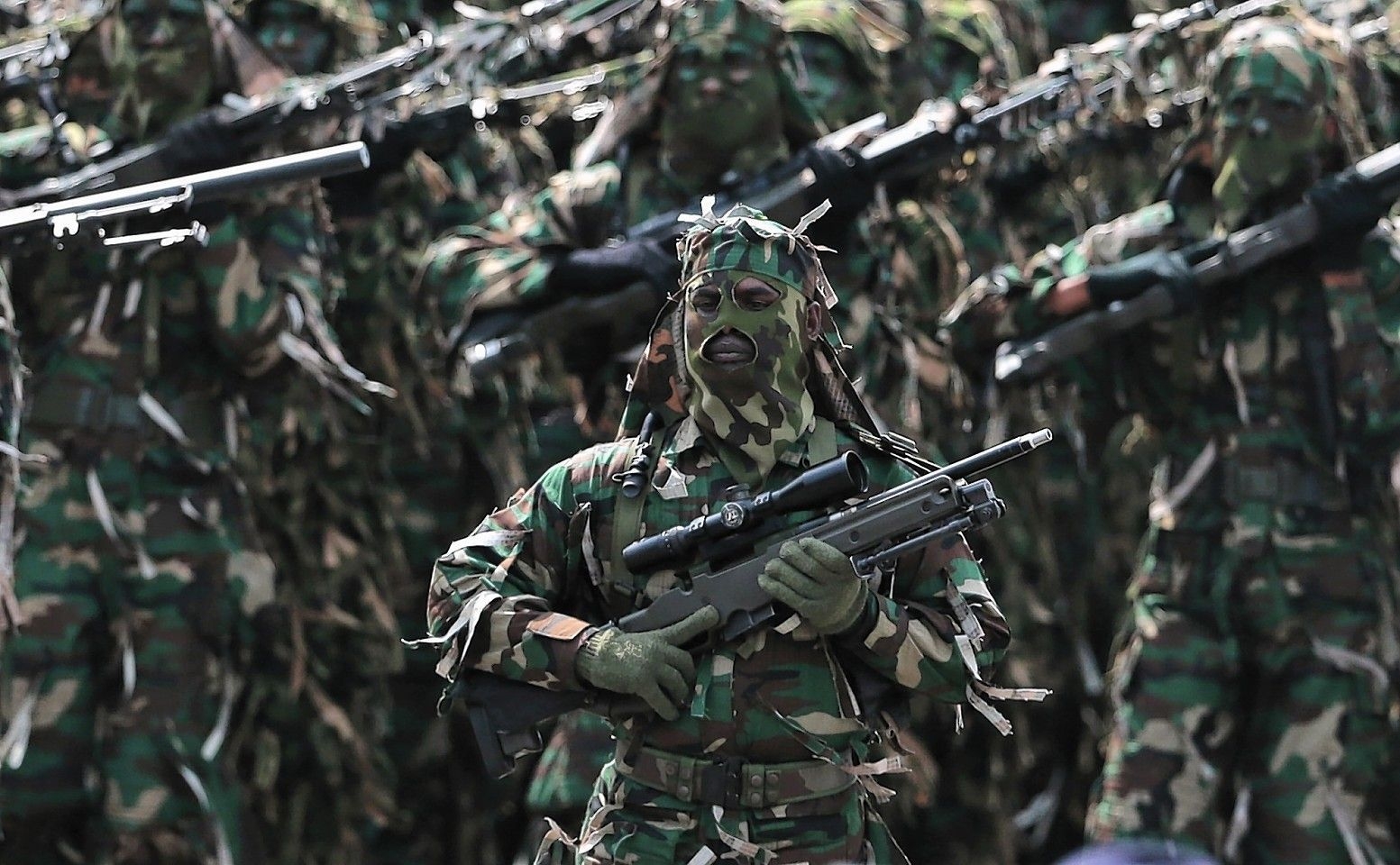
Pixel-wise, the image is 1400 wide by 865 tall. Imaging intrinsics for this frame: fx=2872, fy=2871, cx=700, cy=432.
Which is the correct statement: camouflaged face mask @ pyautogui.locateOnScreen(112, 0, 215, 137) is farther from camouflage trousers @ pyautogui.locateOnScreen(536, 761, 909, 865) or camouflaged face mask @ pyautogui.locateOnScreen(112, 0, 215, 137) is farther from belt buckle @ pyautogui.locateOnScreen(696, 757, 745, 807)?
belt buckle @ pyautogui.locateOnScreen(696, 757, 745, 807)

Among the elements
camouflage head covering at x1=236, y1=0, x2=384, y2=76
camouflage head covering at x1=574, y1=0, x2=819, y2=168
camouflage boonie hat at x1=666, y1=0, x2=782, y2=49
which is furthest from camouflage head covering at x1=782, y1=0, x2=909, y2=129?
camouflage head covering at x1=236, y1=0, x2=384, y2=76

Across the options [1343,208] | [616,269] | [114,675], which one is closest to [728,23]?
[616,269]

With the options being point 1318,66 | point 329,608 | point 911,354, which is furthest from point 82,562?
point 1318,66

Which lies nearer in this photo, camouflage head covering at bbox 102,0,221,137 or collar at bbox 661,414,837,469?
collar at bbox 661,414,837,469

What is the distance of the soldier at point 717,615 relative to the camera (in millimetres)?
5848

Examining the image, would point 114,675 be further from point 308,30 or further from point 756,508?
point 756,508

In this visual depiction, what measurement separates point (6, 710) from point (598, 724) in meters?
1.97

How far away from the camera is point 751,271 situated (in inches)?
236

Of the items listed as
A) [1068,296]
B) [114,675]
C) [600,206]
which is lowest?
[114,675]

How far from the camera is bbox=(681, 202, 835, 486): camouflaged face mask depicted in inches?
236

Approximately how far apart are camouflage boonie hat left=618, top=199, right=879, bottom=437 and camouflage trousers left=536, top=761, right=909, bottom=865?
2.70 ft

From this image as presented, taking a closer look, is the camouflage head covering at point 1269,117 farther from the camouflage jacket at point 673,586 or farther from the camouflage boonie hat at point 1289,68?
the camouflage jacket at point 673,586

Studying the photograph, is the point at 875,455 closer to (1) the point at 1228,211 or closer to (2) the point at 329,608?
(1) the point at 1228,211

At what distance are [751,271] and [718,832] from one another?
3.81ft
